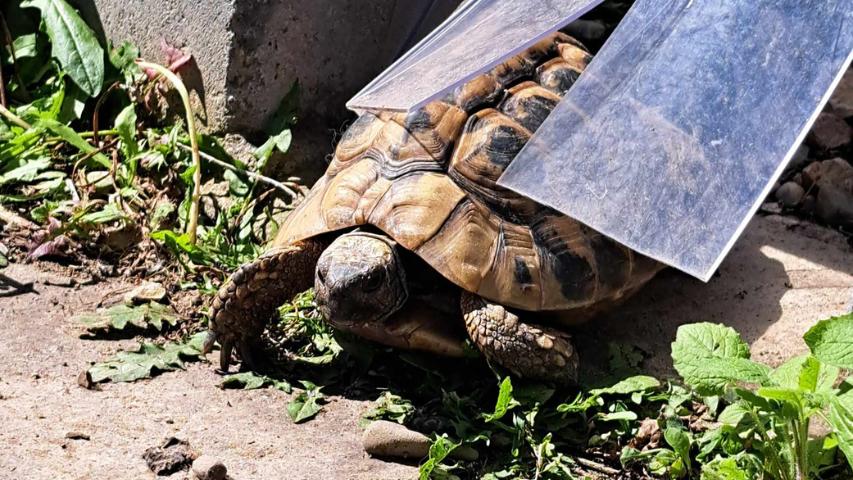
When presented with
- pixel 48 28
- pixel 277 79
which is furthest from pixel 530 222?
pixel 48 28

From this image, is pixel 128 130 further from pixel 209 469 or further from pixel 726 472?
pixel 726 472

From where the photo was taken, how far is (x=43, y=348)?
143 inches

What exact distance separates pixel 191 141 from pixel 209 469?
1982 millimetres

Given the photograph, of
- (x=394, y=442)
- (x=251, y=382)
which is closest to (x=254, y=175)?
(x=251, y=382)

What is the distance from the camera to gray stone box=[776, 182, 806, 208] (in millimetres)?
4570

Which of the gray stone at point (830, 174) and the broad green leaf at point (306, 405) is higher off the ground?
the gray stone at point (830, 174)

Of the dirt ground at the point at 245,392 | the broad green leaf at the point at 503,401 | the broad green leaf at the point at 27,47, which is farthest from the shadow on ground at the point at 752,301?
the broad green leaf at the point at 27,47

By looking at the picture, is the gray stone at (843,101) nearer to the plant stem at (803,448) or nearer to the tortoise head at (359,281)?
the tortoise head at (359,281)

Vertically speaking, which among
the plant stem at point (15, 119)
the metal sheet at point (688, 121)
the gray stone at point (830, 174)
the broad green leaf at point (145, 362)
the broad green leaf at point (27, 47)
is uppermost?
the metal sheet at point (688, 121)

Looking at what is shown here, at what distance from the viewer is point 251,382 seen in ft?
11.6

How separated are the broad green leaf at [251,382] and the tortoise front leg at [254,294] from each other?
9 centimetres

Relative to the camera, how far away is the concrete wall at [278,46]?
442 cm

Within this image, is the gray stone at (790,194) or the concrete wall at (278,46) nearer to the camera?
the concrete wall at (278,46)

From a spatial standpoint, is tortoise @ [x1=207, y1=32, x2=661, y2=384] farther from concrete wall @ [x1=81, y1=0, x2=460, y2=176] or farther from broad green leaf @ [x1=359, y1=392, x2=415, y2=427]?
concrete wall @ [x1=81, y1=0, x2=460, y2=176]
